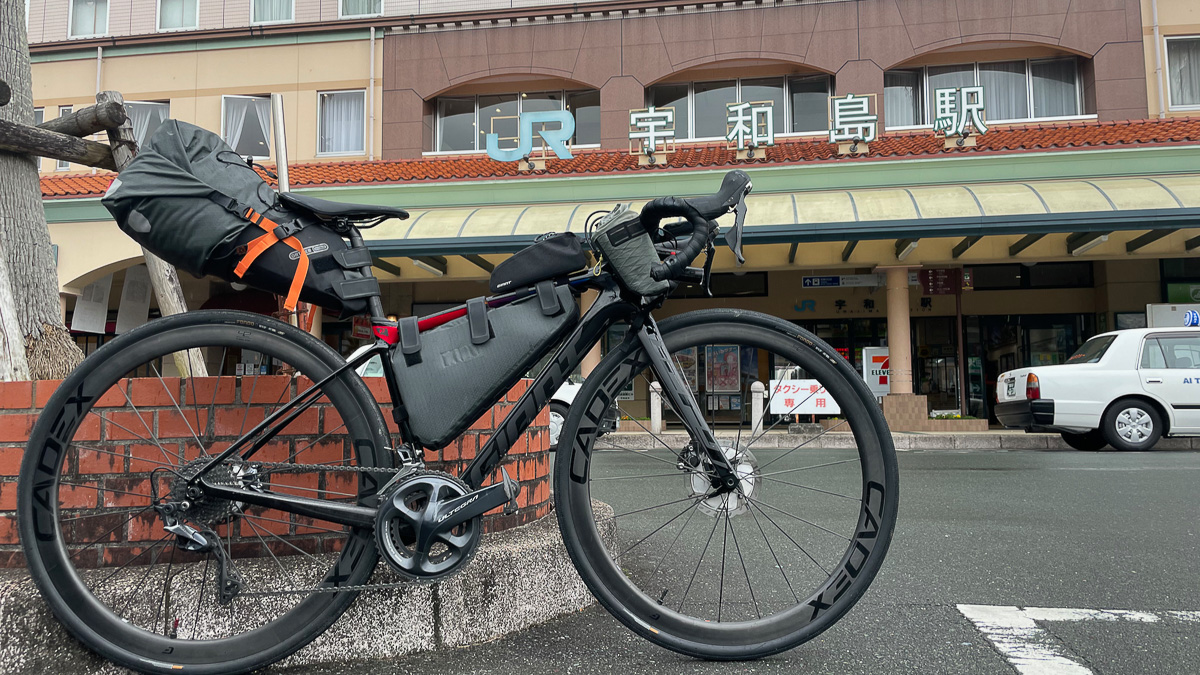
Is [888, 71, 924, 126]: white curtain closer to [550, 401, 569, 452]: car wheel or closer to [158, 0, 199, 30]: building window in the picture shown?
[550, 401, 569, 452]: car wheel

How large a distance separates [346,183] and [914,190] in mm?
11505

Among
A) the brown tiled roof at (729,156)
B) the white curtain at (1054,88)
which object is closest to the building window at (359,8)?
the brown tiled roof at (729,156)

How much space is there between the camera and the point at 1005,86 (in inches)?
697

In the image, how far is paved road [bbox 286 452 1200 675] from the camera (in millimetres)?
2143

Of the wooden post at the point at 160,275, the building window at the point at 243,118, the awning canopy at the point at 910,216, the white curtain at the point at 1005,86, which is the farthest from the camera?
the building window at the point at 243,118

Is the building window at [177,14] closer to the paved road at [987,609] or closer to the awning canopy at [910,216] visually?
the awning canopy at [910,216]

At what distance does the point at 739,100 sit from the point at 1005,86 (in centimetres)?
619

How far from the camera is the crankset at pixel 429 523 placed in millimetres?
2027

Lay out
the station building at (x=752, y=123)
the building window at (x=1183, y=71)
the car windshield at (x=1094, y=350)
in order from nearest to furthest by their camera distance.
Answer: the car windshield at (x=1094, y=350)
the station building at (x=752, y=123)
the building window at (x=1183, y=71)

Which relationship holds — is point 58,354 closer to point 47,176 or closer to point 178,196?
point 178,196

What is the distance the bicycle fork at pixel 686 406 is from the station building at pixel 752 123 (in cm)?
1145

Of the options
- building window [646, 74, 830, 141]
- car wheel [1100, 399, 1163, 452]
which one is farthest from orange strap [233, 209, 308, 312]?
building window [646, 74, 830, 141]

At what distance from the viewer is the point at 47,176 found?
17.3 metres

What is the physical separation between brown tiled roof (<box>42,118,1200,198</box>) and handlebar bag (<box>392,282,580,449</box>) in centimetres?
1350
